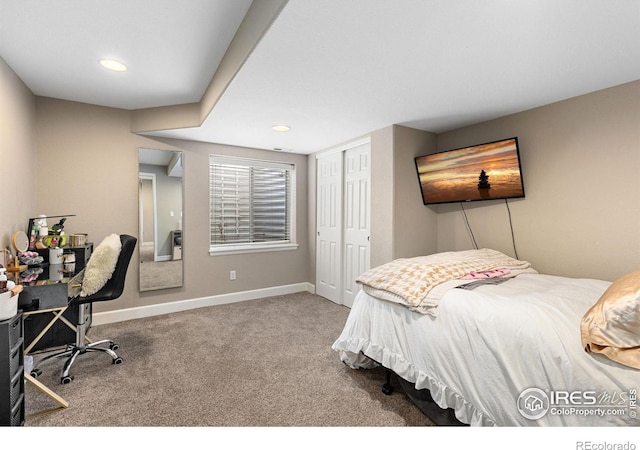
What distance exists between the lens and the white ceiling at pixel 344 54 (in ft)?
4.59

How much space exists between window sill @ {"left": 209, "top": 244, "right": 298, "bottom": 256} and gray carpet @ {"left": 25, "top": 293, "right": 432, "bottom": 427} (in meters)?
1.00

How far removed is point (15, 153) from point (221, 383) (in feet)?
7.99

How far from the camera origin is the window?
392 cm

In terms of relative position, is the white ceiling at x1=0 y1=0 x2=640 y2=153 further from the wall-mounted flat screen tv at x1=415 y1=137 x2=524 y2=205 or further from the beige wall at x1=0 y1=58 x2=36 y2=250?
the wall-mounted flat screen tv at x1=415 y1=137 x2=524 y2=205

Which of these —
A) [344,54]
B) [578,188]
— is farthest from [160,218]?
[578,188]

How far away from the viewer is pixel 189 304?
3.66 metres

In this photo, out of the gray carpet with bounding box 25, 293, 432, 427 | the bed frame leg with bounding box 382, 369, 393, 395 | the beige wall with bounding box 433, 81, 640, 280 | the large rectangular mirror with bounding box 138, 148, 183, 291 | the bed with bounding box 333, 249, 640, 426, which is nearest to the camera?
the bed with bounding box 333, 249, 640, 426

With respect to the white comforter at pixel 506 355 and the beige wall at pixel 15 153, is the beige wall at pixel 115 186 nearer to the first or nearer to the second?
the beige wall at pixel 15 153

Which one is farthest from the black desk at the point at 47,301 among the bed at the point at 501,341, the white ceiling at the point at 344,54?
the bed at the point at 501,341

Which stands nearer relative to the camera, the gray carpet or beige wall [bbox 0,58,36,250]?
the gray carpet

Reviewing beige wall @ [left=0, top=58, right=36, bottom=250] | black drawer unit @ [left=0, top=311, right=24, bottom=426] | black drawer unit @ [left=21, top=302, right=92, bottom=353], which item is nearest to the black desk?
black drawer unit @ [left=21, top=302, right=92, bottom=353]

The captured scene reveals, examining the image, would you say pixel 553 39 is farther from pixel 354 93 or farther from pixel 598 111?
pixel 354 93

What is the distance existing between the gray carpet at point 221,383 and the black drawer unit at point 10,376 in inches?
10.0

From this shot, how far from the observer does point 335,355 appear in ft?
8.05
